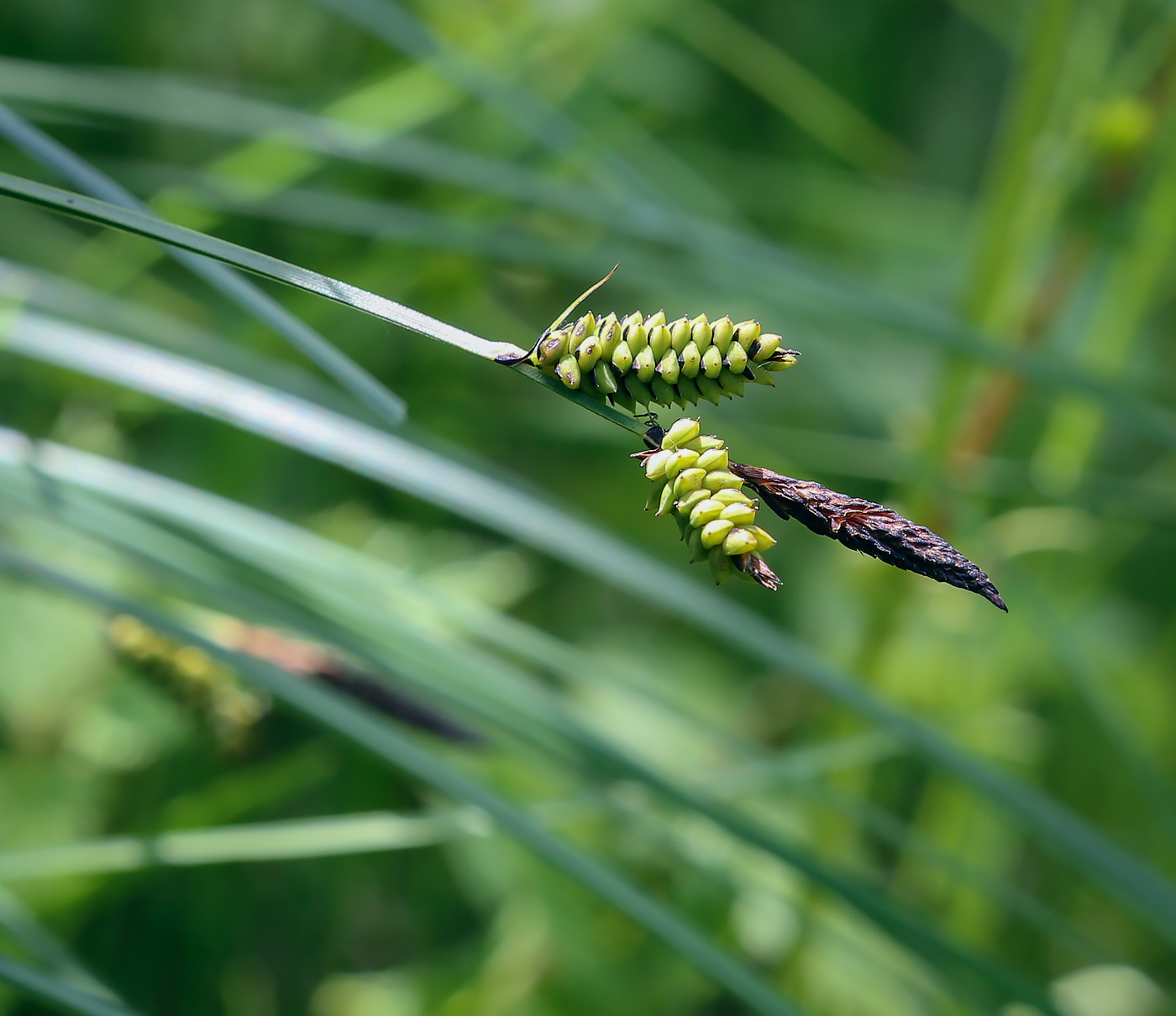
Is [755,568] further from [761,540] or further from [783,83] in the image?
[783,83]

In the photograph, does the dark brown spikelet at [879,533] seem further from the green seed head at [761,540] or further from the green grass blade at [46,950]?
the green grass blade at [46,950]

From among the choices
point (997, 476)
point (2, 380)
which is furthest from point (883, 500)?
point (2, 380)

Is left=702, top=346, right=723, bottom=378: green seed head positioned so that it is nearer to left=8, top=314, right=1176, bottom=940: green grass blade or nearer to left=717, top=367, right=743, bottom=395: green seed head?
left=717, top=367, right=743, bottom=395: green seed head

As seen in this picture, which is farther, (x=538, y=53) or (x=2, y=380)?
(x=538, y=53)

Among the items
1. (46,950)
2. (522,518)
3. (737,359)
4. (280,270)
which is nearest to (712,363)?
(737,359)

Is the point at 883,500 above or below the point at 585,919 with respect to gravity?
above

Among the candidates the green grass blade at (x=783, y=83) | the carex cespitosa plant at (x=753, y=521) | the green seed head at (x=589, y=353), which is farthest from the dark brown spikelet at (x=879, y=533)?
the green grass blade at (x=783, y=83)

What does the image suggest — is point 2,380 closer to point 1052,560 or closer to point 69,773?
point 69,773

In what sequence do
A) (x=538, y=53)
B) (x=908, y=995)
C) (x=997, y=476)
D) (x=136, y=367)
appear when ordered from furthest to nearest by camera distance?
(x=538, y=53)
(x=997, y=476)
(x=908, y=995)
(x=136, y=367)
